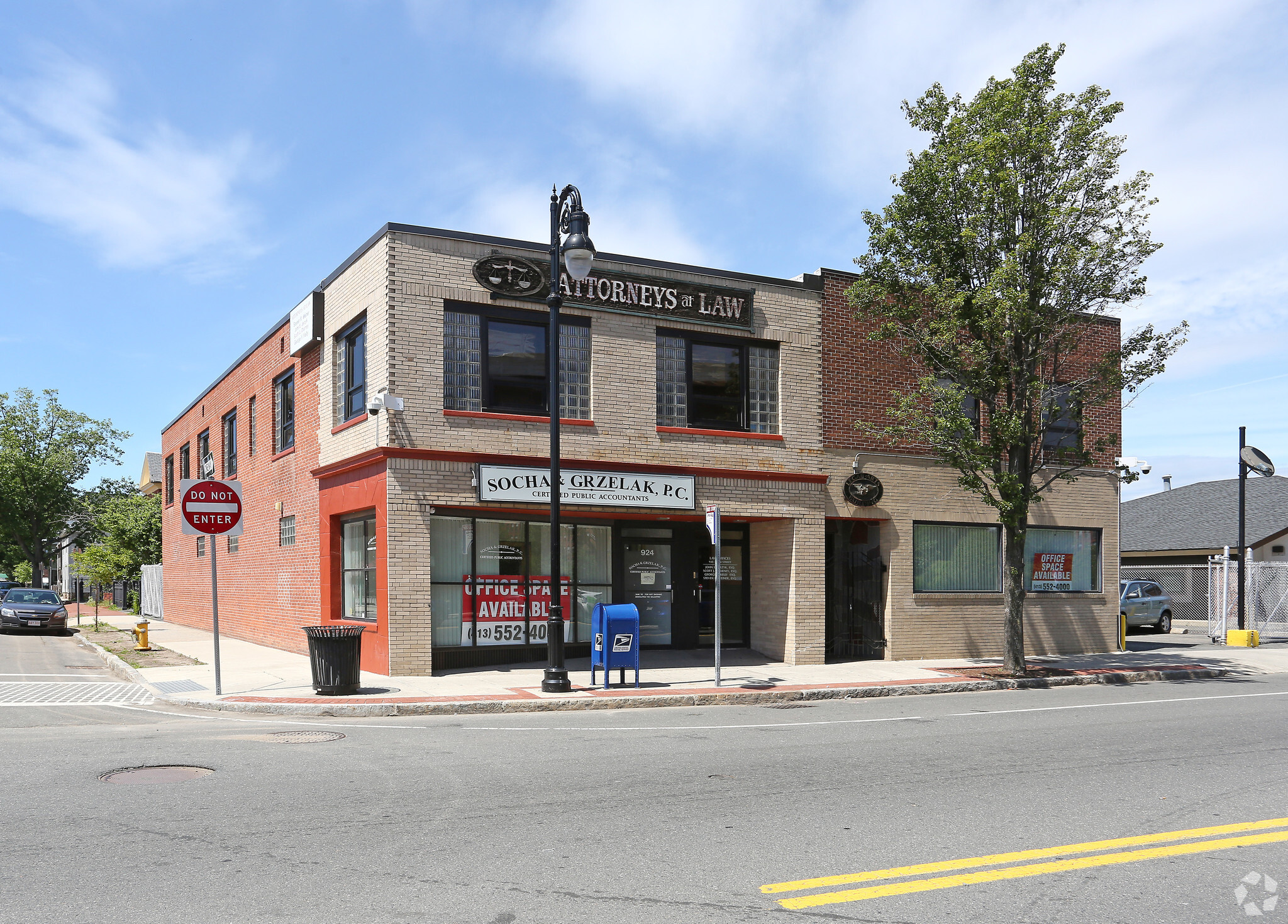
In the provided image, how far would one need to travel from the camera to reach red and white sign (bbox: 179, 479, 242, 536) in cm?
1322

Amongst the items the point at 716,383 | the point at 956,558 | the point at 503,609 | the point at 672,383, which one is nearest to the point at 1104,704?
the point at 956,558

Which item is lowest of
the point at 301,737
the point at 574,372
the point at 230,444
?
the point at 301,737

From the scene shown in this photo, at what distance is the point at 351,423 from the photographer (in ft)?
56.1

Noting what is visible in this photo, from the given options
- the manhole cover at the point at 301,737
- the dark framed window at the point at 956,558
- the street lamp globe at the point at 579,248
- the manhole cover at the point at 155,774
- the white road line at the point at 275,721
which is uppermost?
the street lamp globe at the point at 579,248

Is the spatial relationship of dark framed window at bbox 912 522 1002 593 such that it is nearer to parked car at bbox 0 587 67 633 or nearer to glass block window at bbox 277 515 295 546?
glass block window at bbox 277 515 295 546

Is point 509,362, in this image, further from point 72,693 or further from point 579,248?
point 72,693

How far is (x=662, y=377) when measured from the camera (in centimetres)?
1769

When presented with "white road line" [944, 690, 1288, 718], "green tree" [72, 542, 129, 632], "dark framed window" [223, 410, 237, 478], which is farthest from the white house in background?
"white road line" [944, 690, 1288, 718]

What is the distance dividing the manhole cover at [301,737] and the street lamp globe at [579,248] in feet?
21.0

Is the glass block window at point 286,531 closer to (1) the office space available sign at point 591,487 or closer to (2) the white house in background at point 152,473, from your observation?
(1) the office space available sign at point 591,487

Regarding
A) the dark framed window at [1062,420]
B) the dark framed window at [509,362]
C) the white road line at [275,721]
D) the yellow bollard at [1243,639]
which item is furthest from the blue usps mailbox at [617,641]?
the yellow bollard at [1243,639]

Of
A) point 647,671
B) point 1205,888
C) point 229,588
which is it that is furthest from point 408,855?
point 229,588

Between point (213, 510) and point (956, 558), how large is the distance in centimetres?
1346

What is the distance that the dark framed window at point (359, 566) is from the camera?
56.1 ft
